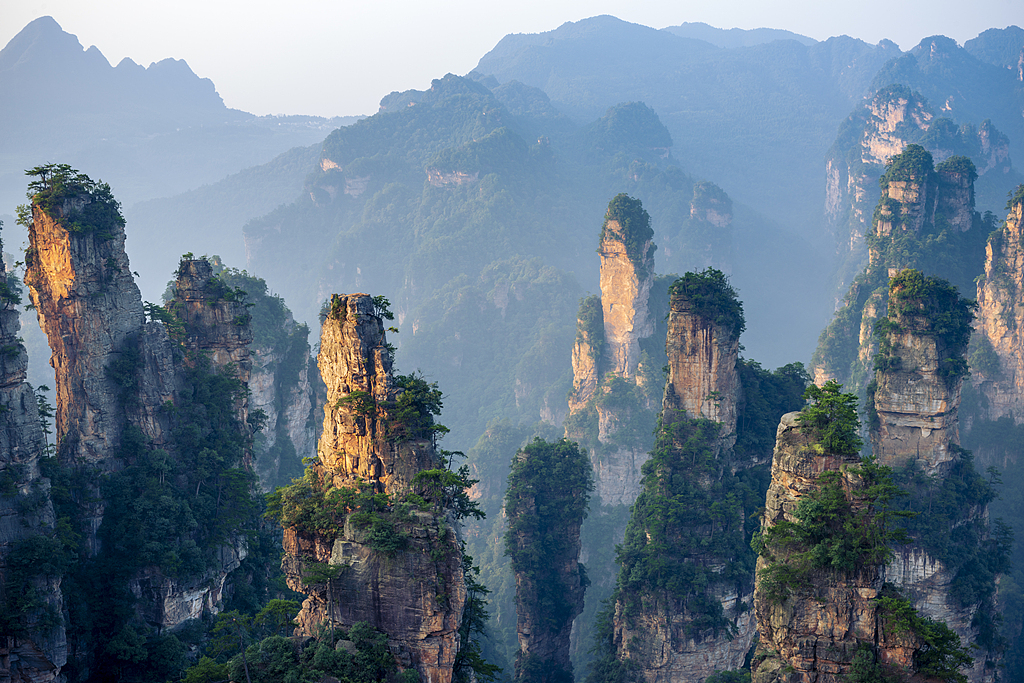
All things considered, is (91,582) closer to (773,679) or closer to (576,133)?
(773,679)

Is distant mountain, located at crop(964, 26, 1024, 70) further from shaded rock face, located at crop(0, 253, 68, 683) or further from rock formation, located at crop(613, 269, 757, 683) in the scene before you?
shaded rock face, located at crop(0, 253, 68, 683)

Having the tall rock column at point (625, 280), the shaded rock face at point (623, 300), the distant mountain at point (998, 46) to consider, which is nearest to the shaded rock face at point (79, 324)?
the tall rock column at point (625, 280)

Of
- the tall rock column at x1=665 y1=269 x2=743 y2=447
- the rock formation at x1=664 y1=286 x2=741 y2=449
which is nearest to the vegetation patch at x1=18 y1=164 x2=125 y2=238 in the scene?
the tall rock column at x1=665 y1=269 x2=743 y2=447

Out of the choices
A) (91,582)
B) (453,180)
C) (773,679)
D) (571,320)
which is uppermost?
(453,180)

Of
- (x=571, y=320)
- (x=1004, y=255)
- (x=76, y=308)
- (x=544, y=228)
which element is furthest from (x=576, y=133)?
(x=76, y=308)

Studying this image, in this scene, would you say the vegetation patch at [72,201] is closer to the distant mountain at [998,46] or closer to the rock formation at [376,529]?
the rock formation at [376,529]
